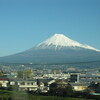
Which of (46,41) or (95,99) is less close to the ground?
(46,41)

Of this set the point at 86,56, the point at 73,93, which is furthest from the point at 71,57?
the point at 73,93

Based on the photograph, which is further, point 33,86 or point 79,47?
point 79,47

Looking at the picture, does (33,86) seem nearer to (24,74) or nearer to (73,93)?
(73,93)

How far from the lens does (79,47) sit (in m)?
98.2

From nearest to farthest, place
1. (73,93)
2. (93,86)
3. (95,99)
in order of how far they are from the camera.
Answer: (95,99), (73,93), (93,86)

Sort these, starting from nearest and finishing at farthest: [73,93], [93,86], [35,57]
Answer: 1. [73,93]
2. [93,86]
3. [35,57]

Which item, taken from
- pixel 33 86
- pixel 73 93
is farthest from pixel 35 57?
pixel 73 93

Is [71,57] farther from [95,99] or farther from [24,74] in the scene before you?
[95,99]

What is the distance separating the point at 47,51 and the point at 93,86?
72.5 meters

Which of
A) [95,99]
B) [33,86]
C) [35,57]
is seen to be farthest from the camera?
[35,57]

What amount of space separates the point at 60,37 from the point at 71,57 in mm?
8048

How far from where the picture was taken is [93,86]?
18031 millimetres

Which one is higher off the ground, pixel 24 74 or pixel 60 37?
pixel 60 37

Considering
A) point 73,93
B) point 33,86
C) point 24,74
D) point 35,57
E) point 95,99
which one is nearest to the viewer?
point 95,99
